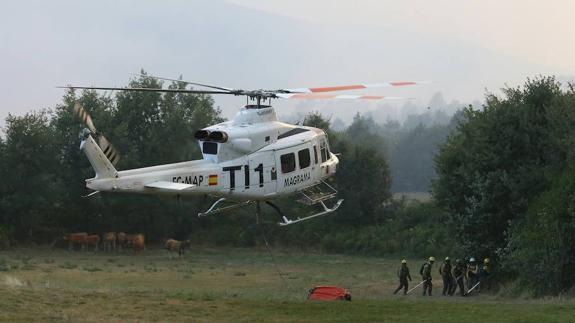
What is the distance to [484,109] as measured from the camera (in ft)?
117

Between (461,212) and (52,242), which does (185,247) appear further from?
(461,212)

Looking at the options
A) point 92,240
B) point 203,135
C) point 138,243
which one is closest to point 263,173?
point 203,135

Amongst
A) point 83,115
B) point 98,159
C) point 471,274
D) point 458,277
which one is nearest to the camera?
point 83,115

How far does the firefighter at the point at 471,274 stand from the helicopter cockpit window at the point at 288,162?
8.36 meters

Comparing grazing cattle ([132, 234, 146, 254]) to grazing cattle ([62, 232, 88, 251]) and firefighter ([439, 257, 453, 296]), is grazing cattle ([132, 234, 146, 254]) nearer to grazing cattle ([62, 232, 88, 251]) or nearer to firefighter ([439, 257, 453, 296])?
grazing cattle ([62, 232, 88, 251])

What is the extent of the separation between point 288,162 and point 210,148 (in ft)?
8.99

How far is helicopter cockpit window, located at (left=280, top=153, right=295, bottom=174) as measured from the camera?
2962 cm

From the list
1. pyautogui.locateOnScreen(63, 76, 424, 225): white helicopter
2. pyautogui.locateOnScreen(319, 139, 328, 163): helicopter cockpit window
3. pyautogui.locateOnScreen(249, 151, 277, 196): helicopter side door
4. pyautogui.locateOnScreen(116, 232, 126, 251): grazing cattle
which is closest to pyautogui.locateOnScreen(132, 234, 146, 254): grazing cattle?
pyautogui.locateOnScreen(116, 232, 126, 251): grazing cattle

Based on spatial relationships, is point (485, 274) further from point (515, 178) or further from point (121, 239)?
point (121, 239)

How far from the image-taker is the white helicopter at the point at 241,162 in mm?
26297

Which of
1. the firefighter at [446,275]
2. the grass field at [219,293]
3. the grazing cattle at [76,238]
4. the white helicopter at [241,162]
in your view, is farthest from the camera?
the grazing cattle at [76,238]

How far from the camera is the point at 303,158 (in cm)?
3031

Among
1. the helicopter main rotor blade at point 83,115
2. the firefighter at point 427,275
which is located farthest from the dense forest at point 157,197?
the helicopter main rotor blade at point 83,115

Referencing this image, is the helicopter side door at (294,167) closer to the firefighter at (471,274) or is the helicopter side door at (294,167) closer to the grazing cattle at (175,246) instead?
the firefighter at (471,274)
